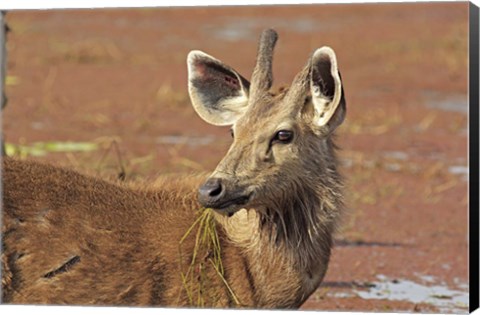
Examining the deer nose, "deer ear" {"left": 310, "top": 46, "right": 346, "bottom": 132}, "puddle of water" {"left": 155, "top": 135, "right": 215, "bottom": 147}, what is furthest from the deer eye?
"puddle of water" {"left": 155, "top": 135, "right": 215, "bottom": 147}

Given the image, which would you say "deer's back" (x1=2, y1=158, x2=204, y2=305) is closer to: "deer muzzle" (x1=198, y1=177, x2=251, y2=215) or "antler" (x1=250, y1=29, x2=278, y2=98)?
"deer muzzle" (x1=198, y1=177, x2=251, y2=215)

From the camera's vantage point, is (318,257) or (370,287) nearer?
(318,257)

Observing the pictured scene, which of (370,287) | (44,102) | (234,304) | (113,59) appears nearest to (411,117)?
(44,102)

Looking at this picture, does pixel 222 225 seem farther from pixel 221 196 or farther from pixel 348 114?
pixel 348 114

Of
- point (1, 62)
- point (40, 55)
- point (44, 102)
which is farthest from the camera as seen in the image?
point (40, 55)

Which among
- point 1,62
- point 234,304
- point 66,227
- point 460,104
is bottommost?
point 460,104

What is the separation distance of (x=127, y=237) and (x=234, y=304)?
745 millimetres

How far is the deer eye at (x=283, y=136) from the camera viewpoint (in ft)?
22.9

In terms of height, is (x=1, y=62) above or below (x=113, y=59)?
above

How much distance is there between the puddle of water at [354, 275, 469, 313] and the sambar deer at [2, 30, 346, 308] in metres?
1.70

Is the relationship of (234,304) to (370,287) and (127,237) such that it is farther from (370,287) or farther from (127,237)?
(370,287)

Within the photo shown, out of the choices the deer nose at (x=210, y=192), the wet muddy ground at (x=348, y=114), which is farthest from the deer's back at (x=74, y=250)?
the wet muddy ground at (x=348, y=114)

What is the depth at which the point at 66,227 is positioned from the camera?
7086mm

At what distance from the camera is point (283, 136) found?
6.97 m
